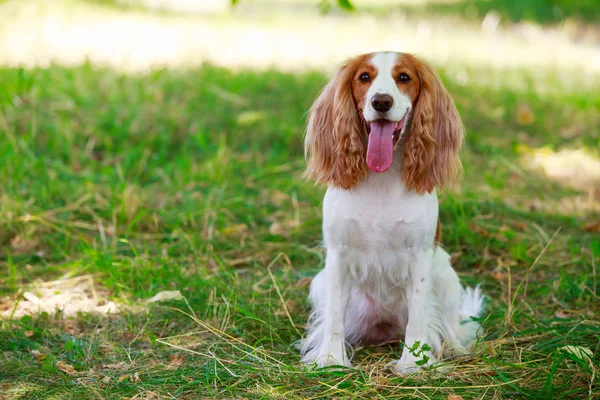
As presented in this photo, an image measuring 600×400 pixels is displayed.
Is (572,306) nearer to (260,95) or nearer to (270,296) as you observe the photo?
(270,296)

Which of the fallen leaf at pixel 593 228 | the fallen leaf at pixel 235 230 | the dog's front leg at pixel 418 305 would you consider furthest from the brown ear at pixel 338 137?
the fallen leaf at pixel 593 228

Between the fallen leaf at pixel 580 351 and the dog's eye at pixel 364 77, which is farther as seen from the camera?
the dog's eye at pixel 364 77

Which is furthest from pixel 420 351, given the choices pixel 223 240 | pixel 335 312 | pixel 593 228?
pixel 593 228

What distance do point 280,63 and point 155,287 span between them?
4.86 meters

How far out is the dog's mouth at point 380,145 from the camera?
10.5 feet

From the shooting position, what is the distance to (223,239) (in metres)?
4.64

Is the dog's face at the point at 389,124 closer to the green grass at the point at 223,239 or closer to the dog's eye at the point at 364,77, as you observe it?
the dog's eye at the point at 364,77

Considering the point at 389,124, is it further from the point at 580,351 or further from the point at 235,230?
the point at 235,230

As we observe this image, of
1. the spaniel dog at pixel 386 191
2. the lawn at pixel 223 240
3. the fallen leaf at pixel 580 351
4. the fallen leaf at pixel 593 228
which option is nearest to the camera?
the fallen leaf at pixel 580 351

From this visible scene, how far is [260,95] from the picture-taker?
717 cm

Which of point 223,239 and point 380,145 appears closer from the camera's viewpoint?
point 380,145

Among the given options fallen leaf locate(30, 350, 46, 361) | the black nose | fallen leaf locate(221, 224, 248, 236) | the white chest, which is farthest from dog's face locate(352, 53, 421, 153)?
fallen leaf locate(30, 350, 46, 361)

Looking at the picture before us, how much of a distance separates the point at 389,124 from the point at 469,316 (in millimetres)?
1131

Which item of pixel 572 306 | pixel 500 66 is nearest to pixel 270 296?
pixel 572 306
